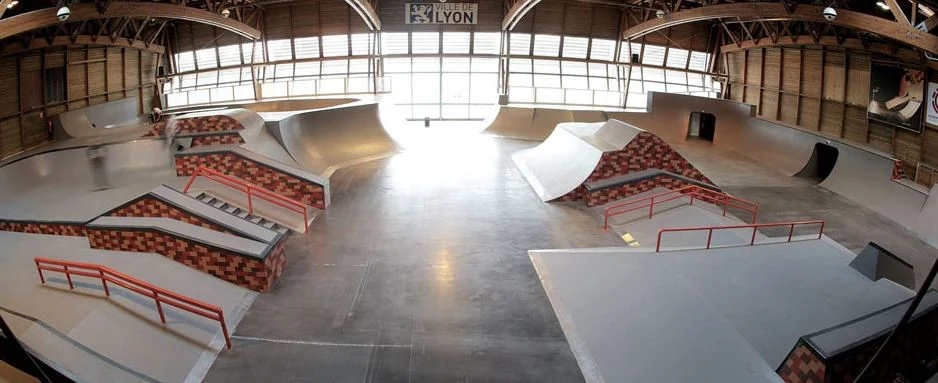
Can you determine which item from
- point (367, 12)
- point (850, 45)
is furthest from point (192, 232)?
point (850, 45)

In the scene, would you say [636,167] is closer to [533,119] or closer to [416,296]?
[416,296]

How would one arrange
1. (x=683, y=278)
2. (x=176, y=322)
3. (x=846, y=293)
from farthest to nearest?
(x=683, y=278)
(x=846, y=293)
(x=176, y=322)

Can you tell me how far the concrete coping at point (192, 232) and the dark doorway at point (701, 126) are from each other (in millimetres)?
19746

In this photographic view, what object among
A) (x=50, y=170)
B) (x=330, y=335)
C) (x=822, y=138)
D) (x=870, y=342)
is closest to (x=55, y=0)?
(x=50, y=170)

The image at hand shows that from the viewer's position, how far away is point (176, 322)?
7176 mm

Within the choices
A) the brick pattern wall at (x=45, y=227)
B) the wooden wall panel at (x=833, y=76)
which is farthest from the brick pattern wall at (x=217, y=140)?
the wooden wall panel at (x=833, y=76)

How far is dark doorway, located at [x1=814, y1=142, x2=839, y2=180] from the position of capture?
675 inches

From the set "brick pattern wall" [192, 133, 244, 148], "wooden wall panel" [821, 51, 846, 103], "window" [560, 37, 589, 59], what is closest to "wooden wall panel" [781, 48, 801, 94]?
"wooden wall panel" [821, 51, 846, 103]

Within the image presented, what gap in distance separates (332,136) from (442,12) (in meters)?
8.91

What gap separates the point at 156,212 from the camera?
9.72 metres

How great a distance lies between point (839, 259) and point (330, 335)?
8424mm

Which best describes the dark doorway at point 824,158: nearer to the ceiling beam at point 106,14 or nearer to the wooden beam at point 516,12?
the wooden beam at point 516,12

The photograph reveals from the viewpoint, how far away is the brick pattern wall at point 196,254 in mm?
8438

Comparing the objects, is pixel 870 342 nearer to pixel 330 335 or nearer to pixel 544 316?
pixel 544 316
